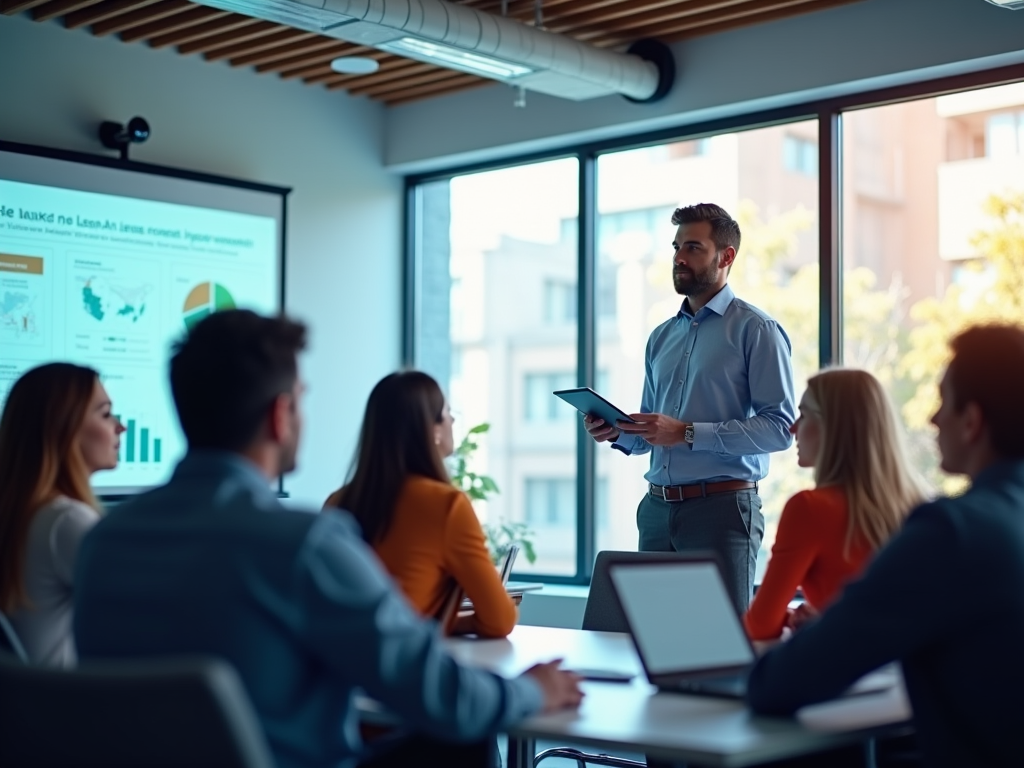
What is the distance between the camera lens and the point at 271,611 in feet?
5.22

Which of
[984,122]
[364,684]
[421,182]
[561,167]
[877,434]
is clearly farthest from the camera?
[421,182]

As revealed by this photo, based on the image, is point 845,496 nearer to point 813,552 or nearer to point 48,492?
point 813,552

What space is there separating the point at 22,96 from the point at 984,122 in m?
3.85

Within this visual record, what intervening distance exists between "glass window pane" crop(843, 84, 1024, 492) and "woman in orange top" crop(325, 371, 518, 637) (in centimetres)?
257

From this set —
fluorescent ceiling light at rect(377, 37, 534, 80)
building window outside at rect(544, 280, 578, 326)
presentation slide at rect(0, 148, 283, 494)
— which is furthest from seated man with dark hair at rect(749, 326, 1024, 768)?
building window outside at rect(544, 280, 578, 326)

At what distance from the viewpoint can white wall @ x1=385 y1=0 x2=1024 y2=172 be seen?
15.4ft

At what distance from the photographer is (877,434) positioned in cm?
260

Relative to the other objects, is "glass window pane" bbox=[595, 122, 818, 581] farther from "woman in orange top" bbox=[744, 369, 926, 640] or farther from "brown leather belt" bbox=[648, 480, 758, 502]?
"woman in orange top" bbox=[744, 369, 926, 640]

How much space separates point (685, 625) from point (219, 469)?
35.6 inches

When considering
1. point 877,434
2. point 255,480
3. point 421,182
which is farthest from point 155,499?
point 421,182

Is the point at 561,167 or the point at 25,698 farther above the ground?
the point at 561,167

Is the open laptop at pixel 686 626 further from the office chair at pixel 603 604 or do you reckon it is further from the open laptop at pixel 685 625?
the office chair at pixel 603 604

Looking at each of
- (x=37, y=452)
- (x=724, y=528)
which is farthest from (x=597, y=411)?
(x=37, y=452)

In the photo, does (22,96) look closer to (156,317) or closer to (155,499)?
(156,317)
